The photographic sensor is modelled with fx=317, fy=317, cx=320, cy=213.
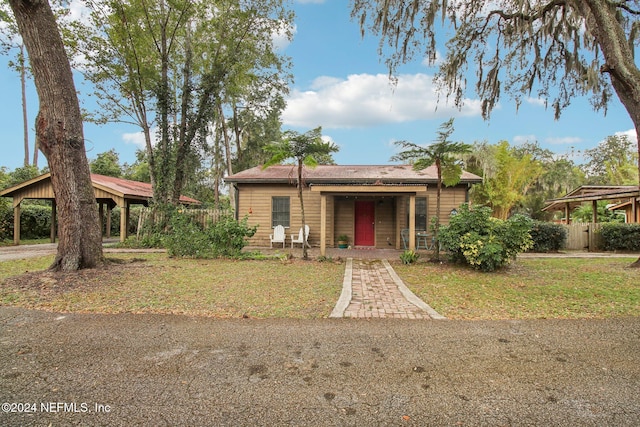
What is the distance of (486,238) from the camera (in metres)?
8.09

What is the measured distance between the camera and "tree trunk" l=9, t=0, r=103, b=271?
6.41 metres

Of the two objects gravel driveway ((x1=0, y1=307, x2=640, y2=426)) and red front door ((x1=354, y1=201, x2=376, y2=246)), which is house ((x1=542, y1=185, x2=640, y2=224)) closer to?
red front door ((x1=354, y1=201, x2=376, y2=246))

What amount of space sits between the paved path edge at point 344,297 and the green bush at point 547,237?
8.79 m

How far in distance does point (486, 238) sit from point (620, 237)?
896 centimetres

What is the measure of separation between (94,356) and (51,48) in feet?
22.3

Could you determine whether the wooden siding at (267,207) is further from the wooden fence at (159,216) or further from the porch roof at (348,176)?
the wooden fence at (159,216)

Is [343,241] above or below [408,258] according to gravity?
above

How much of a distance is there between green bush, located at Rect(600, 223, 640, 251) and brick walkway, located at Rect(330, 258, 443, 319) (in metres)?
10.9

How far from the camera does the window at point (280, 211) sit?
13258 mm

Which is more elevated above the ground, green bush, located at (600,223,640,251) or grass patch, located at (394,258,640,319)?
green bush, located at (600,223,640,251)

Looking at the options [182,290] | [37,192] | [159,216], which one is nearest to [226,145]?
[159,216]

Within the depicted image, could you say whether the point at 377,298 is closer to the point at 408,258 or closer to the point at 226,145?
the point at 408,258

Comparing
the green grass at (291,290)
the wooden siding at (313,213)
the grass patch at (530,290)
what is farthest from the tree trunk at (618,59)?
the wooden siding at (313,213)

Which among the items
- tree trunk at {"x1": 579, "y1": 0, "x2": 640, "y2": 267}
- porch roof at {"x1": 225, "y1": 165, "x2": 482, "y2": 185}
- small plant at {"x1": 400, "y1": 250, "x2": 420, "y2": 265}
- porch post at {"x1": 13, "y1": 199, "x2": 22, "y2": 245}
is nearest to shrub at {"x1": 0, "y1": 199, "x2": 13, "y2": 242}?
porch post at {"x1": 13, "y1": 199, "x2": 22, "y2": 245}
